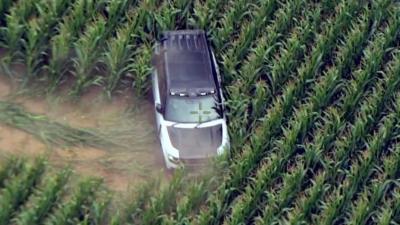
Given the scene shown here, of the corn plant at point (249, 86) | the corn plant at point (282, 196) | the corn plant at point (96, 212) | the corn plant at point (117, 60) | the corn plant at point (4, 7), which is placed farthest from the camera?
the corn plant at point (4, 7)

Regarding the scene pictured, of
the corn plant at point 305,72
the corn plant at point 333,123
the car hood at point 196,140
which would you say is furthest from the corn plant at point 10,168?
the corn plant at point 333,123

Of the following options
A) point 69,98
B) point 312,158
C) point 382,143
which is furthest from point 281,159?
point 69,98

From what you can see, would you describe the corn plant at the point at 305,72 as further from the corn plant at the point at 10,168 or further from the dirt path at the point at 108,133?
the corn plant at the point at 10,168

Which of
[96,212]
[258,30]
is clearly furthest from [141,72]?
[96,212]

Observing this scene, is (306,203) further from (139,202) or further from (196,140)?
(139,202)

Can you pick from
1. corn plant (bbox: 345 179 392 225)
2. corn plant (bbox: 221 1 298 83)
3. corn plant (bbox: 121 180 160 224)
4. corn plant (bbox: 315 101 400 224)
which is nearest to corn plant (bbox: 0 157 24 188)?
corn plant (bbox: 121 180 160 224)

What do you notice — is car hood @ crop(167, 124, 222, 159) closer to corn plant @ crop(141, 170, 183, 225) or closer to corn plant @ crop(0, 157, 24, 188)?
corn plant @ crop(141, 170, 183, 225)
